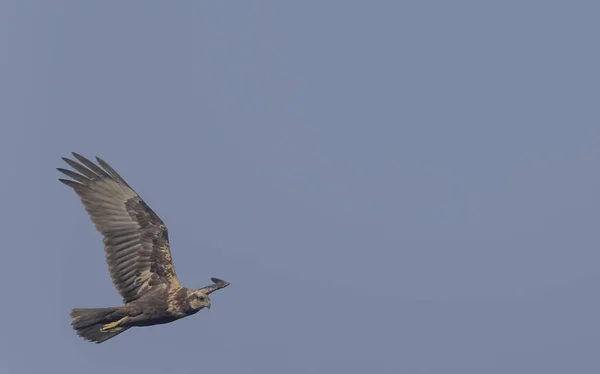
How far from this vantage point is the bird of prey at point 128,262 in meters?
15.9

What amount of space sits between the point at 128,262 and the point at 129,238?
0.59 metres

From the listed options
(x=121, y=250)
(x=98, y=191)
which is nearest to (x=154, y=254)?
(x=121, y=250)

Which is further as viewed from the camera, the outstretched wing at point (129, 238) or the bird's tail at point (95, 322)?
the outstretched wing at point (129, 238)

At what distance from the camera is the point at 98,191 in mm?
16922

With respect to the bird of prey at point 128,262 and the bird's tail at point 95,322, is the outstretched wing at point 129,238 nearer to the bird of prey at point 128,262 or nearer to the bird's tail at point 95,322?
the bird of prey at point 128,262

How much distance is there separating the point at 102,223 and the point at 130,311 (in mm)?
2299

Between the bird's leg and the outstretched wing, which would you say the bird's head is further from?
the bird's leg

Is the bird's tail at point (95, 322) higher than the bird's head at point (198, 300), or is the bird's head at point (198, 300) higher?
the bird's head at point (198, 300)

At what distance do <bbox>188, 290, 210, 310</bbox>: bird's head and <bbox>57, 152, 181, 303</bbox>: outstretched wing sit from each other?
0.63 metres

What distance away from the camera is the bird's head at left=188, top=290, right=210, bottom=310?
51.8ft

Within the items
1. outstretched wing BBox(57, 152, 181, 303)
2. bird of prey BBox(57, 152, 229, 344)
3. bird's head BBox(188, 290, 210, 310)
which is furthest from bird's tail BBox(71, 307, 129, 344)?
bird's head BBox(188, 290, 210, 310)

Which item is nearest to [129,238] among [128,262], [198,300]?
[128,262]

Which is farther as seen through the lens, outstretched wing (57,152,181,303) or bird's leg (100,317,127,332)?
outstretched wing (57,152,181,303)

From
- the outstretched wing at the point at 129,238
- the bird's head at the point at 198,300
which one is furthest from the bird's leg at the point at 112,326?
the bird's head at the point at 198,300
